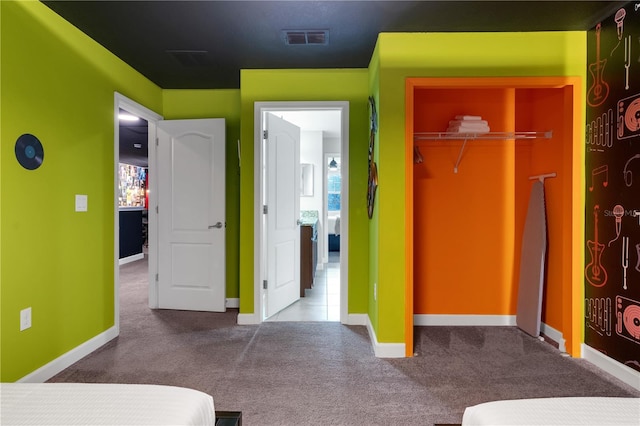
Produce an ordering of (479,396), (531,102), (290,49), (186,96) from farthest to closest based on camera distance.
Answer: (186,96)
(531,102)
(290,49)
(479,396)

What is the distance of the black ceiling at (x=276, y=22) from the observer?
91.7 inches

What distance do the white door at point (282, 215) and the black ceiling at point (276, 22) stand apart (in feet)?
2.82

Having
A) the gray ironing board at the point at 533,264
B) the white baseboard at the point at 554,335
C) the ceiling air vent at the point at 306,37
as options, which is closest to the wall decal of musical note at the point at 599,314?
the white baseboard at the point at 554,335

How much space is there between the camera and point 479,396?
2154 mm

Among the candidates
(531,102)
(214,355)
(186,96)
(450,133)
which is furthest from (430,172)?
(186,96)

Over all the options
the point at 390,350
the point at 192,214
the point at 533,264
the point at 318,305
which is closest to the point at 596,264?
the point at 533,264

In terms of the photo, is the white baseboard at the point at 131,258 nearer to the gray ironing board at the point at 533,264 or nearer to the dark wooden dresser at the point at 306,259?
the dark wooden dresser at the point at 306,259

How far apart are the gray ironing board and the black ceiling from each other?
1.38 meters

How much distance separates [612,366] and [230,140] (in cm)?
376

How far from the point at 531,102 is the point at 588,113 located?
2.31 ft

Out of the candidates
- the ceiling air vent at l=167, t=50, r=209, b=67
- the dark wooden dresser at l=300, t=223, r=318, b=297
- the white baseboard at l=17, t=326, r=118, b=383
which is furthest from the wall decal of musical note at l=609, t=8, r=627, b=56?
the white baseboard at l=17, t=326, r=118, b=383

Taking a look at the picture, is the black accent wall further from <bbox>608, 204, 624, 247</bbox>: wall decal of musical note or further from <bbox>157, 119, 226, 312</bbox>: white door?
<bbox>157, 119, 226, 312</bbox>: white door

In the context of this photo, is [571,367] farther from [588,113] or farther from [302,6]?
[302,6]

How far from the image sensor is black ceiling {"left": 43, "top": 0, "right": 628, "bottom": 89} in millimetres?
2330
